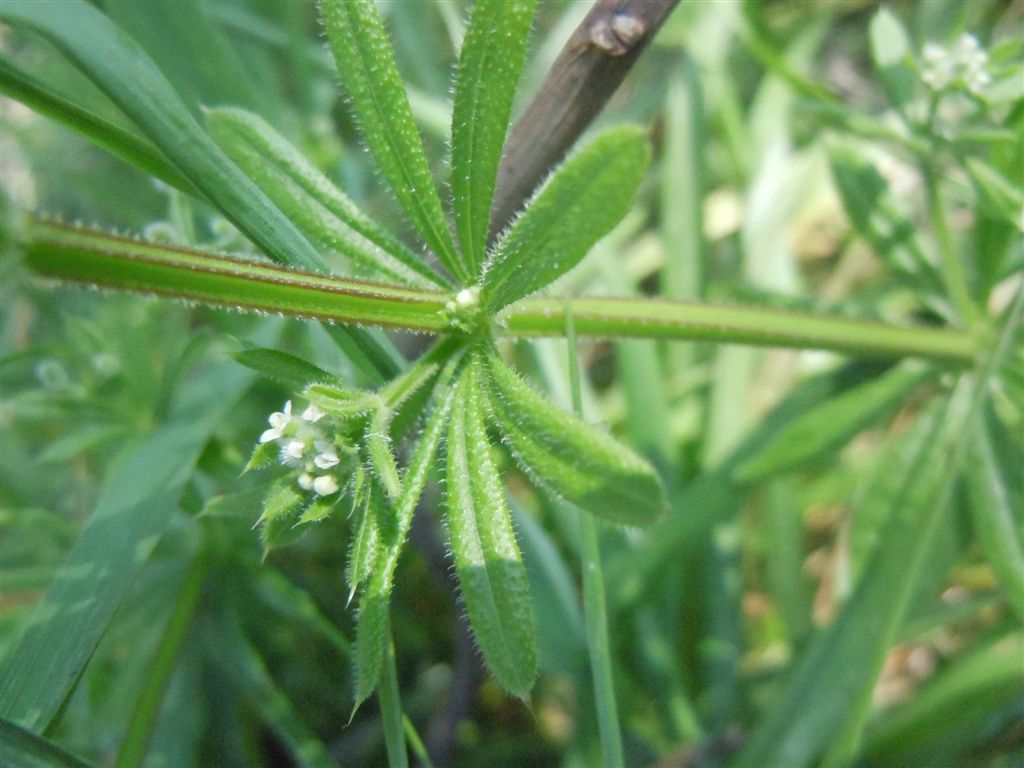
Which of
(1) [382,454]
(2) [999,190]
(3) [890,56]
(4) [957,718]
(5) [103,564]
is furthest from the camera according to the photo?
(4) [957,718]

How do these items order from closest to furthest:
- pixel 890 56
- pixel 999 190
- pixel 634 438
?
pixel 999 190 < pixel 890 56 < pixel 634 438

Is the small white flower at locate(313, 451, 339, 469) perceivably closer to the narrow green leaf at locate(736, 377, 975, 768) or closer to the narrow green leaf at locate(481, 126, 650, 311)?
the narrow green leaf at locate(481, 126, 650, 311)

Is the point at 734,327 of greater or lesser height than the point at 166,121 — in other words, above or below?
below

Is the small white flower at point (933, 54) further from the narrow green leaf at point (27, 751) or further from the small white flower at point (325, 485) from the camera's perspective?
the narrow green leaf at point (27, 751)

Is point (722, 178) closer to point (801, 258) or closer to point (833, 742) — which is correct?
point (801, 258)

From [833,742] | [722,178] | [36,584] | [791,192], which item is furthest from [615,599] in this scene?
[722,178]

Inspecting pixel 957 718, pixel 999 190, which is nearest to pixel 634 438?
pixel 957 718

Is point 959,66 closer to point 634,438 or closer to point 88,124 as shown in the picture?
point 634,438

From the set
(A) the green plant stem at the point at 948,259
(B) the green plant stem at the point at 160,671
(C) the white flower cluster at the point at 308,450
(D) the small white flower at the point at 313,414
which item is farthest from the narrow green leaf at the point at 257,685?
(A) the green plant stem at the point at 948,259
